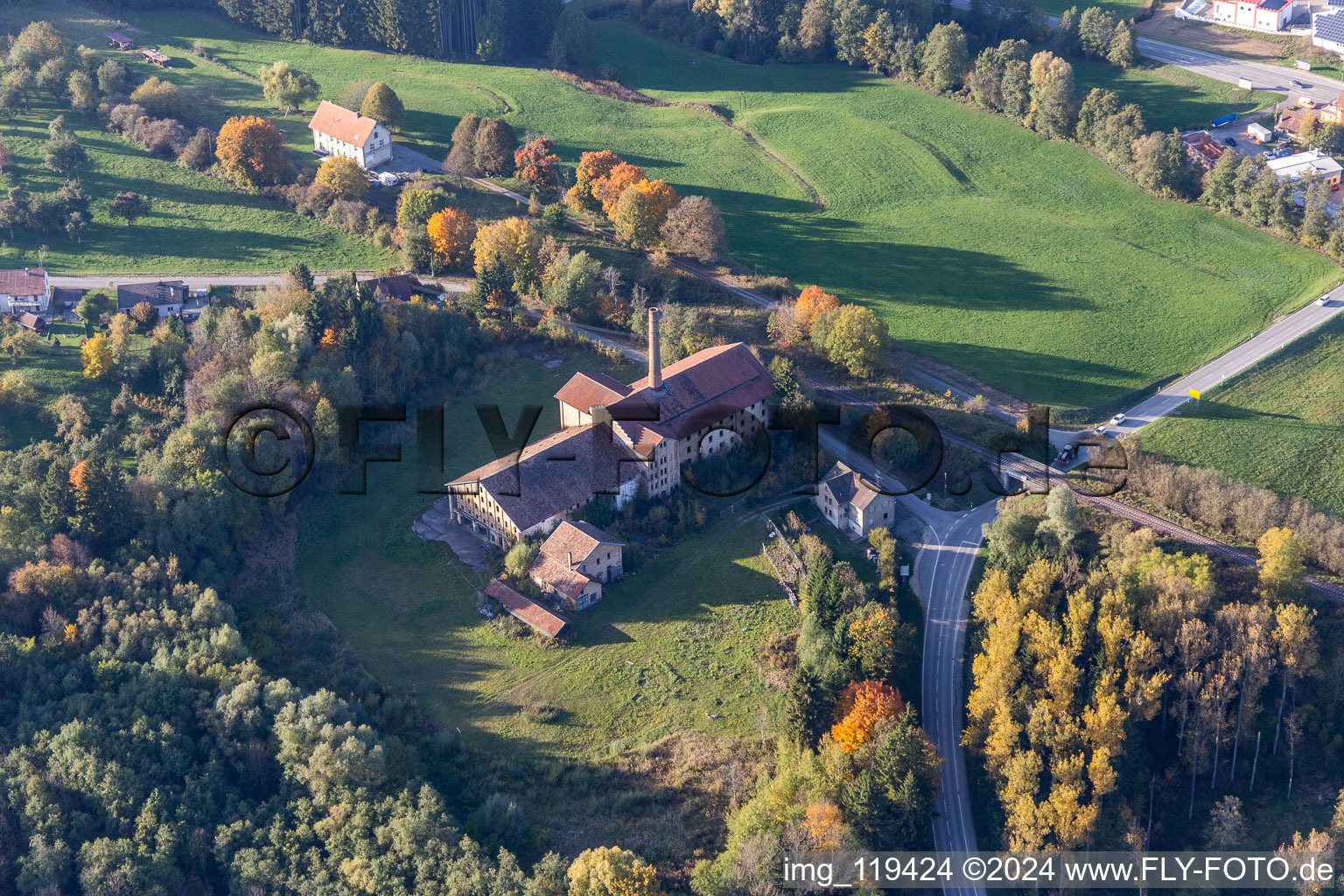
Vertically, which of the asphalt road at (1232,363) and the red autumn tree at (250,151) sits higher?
the red autumn tree at (250,151)

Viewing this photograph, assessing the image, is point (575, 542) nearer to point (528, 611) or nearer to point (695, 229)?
point (528, 611)

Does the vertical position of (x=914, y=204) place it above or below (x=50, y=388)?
above

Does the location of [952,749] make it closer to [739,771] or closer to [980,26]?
[739,771]

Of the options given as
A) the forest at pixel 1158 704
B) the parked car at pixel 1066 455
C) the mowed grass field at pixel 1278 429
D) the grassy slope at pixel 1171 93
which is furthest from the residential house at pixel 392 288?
the grassy slope at pixel 1171 93

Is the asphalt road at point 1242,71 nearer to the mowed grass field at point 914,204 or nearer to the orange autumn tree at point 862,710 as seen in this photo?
the mowed grass field at point 914,204

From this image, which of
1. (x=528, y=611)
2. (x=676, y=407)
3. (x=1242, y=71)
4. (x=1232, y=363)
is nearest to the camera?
(x=528, y=611)

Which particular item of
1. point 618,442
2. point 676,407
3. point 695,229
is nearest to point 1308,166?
point 695,229

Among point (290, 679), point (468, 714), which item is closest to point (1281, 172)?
point (468, 714)

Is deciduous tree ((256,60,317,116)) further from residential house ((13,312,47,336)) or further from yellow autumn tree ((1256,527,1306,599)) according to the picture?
yellow autumn tree ((1256,527,1306,599))
